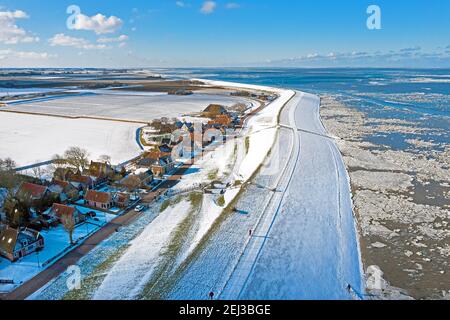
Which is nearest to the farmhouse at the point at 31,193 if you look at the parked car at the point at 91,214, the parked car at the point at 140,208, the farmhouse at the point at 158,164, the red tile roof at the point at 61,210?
the red tile roof at the point at 61,210

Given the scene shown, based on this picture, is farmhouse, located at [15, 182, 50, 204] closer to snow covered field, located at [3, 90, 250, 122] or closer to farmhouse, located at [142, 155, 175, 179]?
farmhouse, located at [142, 155, 175, 179]

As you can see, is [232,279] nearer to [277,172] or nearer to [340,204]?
[340,204]

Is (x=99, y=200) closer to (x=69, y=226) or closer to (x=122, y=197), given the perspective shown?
(x=122, y=197)

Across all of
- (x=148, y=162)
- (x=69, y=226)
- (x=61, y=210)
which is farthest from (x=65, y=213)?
(x=148, y=162)

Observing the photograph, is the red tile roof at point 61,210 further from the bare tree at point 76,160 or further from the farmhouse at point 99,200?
the bare tree at point 76,160

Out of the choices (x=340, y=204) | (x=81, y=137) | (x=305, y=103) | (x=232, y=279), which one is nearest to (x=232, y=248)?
(x=232, y=279)

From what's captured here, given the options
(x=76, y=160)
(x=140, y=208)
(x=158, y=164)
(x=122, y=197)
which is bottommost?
(x=140, y=208)

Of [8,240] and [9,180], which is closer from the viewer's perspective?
[8,240]
